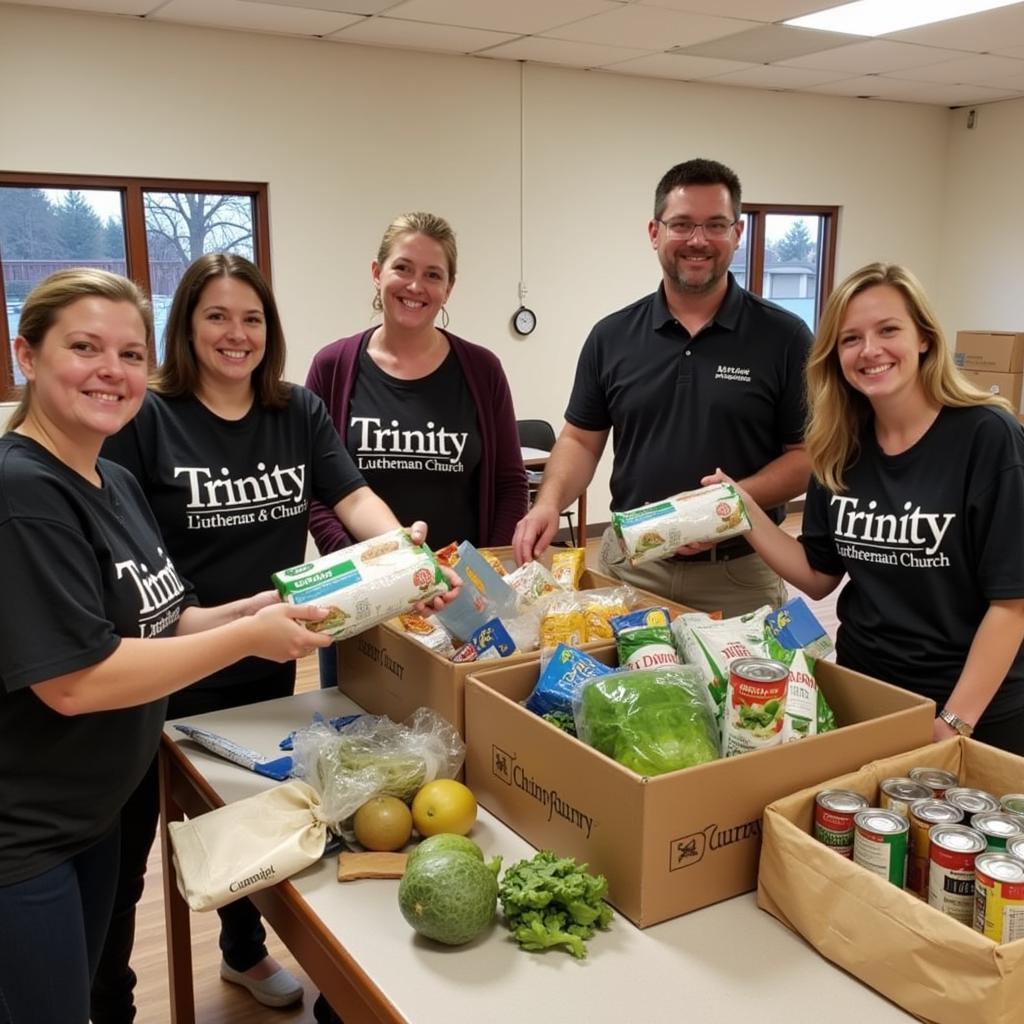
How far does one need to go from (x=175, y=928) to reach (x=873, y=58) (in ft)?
18.8

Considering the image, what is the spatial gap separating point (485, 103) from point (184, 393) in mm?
4245

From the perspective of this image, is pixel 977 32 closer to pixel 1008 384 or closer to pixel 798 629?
pixel 1008 384

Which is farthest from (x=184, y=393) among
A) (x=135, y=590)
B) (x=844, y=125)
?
(x=844, y=125)

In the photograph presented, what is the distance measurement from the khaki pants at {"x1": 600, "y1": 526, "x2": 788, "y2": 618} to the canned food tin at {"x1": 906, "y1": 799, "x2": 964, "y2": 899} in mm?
1085

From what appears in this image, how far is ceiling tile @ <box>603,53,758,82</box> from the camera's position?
18.1 ft

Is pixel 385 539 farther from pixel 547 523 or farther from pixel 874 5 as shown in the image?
pixel 874 5

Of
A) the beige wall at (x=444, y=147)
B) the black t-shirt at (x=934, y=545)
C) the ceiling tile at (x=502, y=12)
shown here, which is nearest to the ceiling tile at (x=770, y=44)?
the beige wall at (x=444, y=147)

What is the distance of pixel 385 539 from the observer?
147 centimetres

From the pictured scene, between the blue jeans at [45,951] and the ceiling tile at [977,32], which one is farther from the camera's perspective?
the ceiling tile at [977,32]

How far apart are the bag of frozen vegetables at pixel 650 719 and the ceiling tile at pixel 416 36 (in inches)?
160

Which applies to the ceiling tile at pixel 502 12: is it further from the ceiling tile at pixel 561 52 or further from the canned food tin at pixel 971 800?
the canned food tin at pixel 971 800

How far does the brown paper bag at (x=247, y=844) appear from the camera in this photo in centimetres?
126

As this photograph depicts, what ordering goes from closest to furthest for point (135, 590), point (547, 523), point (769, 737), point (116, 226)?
point (769, 737)
point (135, 590)
point (547, 523)
point (116, 226)

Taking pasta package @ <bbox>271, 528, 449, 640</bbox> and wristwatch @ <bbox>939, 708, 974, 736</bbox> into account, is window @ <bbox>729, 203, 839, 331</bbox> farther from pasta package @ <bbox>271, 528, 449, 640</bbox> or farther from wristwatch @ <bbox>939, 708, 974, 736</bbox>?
pasta package @ <bbox>271, 528, 449, 640</bbox>
